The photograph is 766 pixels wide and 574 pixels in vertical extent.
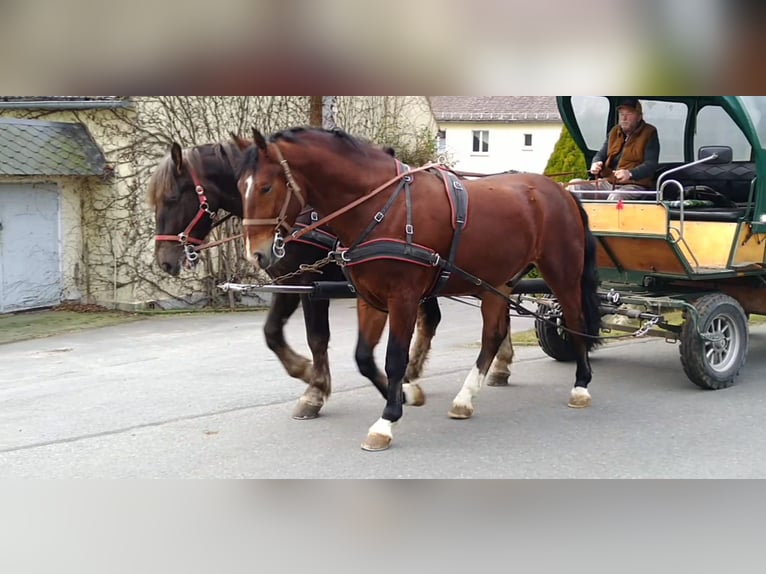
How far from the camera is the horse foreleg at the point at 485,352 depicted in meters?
6.07

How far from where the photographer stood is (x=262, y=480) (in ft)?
15.5

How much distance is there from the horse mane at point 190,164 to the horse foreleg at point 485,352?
2.15m

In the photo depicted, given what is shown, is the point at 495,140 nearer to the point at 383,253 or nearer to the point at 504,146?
the point at 504,146

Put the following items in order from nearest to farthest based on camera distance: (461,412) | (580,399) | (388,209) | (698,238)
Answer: (388,209) < (461,412) < (580,399) < (698,238)

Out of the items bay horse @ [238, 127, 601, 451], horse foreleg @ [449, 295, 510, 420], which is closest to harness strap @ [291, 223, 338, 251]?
bay horse @ [238, 127, 601, 451]

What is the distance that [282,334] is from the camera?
6.09m

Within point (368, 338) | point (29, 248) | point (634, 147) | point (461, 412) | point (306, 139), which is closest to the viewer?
point (306, 139)

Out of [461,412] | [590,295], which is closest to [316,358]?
[461,412]

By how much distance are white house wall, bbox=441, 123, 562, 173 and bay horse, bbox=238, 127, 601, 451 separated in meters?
14.9

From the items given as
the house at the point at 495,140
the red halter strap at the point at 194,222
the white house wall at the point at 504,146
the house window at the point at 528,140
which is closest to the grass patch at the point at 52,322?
the red halter strap at the point at 194,222

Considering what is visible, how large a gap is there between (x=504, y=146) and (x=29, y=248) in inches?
592

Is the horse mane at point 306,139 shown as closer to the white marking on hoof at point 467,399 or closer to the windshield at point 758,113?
the white marking on hoof at point 467,399
